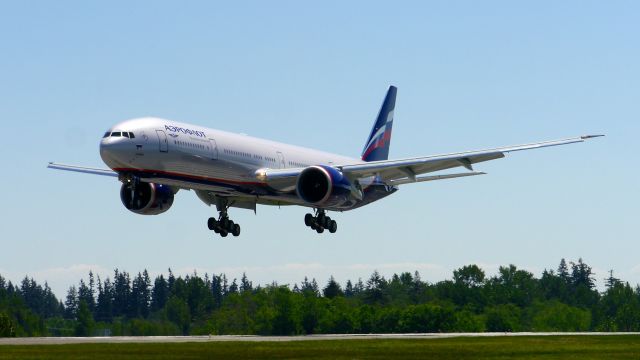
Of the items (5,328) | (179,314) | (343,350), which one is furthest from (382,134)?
(179,314)

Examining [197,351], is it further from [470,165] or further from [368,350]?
[470,165]

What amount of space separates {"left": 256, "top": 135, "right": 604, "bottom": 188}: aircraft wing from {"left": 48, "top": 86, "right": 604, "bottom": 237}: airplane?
2.3 inches

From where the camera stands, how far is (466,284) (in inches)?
5492

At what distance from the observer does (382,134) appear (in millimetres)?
81812

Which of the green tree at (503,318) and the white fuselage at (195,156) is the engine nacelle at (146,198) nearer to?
the white fuselage at (195,156)

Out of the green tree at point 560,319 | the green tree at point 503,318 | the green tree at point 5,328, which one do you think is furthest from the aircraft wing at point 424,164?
the green tree at point 560,319

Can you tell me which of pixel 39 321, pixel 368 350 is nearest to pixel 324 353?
pixel 368 350

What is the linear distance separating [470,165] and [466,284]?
78.9m

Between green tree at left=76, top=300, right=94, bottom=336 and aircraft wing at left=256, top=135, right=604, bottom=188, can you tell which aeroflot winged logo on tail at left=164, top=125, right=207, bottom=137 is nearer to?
aircraft wing at left=256, top=135, right=604, bottom=188

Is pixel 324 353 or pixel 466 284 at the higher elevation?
pixel 466 284

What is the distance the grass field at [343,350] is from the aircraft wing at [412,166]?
10195 millimetres

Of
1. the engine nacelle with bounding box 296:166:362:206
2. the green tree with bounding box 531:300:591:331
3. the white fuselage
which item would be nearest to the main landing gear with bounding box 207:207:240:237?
the white fuselage

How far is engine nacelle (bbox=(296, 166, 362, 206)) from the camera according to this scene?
62875 mm

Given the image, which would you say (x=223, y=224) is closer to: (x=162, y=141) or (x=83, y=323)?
(x=162, y=141)
